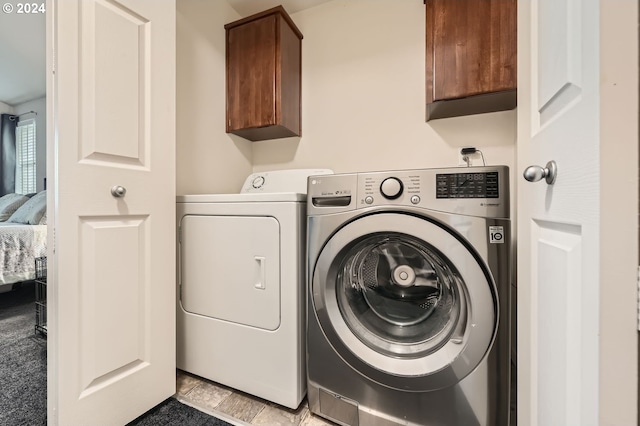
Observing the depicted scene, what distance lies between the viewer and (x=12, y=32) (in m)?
1.96

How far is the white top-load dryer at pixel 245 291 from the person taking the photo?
3.20 feet

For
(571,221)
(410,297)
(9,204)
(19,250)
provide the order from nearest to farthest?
(571,221)
(410,297)
(19,250)
(9,204)

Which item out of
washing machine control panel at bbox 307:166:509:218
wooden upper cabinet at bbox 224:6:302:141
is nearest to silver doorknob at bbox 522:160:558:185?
washing machine control panel at bbox 307:166:509:218

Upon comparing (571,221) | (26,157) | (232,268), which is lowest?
(232,268)

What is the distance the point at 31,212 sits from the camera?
225cm

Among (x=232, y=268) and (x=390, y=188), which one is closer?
(x=390, y=188)

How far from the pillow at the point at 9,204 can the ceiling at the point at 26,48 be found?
1.12 m

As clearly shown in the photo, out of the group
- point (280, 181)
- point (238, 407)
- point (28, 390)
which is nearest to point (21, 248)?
point (28, 390)

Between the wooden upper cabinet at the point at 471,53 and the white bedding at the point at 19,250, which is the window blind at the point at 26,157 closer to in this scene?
the white bedding at the point at 19,250

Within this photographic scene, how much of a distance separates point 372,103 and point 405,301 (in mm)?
1180

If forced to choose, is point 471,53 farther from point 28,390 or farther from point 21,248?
point 21,248

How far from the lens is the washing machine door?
0.77m

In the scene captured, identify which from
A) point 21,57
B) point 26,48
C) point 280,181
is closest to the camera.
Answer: point 280,181

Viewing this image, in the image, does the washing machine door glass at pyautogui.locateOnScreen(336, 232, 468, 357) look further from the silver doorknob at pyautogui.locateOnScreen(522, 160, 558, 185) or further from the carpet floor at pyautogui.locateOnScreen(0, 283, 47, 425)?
the carpet floor at pyautogui.locateOnScreen(0, 283, 47, 425)
